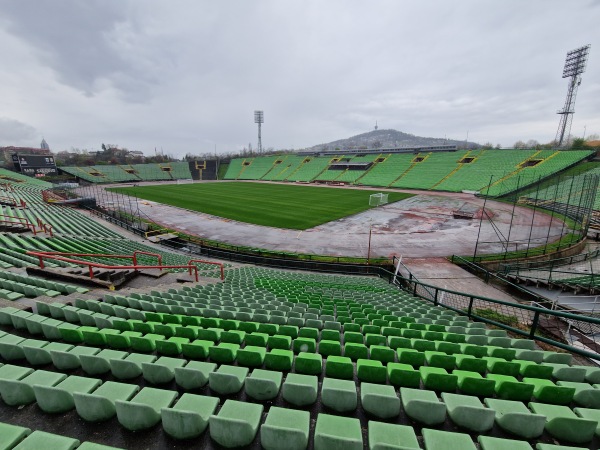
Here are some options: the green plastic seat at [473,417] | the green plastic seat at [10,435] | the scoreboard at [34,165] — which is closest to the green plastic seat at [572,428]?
the green plastic seat at [473,417]

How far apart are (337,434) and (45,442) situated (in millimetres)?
2667

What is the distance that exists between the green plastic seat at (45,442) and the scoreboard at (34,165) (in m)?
95.0

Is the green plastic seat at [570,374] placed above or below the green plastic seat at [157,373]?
below

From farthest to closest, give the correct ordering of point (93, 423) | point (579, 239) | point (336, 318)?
1. point (579, 239)
2. point (336, 318)
3. point (93, 423)

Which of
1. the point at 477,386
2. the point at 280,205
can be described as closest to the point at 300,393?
the point at 477,386

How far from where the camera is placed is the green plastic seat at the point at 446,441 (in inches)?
104

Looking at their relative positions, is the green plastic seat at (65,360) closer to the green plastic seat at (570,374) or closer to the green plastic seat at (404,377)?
the green plastic seat at (404,377)

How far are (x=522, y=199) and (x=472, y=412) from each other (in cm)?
5007

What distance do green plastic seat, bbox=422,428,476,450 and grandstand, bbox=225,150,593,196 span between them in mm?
42126

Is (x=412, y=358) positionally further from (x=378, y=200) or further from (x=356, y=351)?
(x=378, y=200)

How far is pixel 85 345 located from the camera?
15.7 feet

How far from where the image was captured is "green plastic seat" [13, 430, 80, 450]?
2420mm

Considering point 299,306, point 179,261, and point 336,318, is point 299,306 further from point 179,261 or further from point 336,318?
point 179,261

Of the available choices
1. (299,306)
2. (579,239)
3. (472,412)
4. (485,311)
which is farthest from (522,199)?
(472,412)
